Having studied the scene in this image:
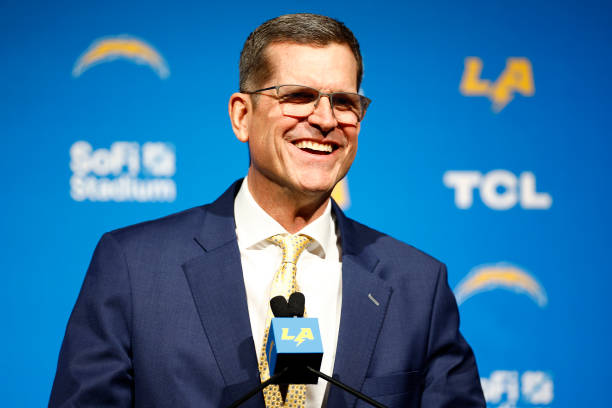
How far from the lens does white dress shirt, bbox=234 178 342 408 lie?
151 centimetres

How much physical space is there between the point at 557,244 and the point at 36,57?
227cm

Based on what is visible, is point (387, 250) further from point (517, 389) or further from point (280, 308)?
point (517, 389)

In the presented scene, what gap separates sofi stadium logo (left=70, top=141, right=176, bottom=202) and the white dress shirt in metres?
0.79

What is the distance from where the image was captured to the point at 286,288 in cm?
149

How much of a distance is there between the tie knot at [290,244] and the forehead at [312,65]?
391 millimetres

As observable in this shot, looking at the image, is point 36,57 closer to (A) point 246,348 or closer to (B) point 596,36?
(A) point 246,348

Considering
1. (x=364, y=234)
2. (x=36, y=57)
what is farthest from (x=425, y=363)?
(x=36, y=57)

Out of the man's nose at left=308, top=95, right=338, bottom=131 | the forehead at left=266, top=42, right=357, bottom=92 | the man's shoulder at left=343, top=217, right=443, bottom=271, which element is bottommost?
the man's shoulder at left=343, top=217, right=443, bottom=271

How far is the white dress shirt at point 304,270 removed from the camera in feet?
4.97

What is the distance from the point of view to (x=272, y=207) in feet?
5.42

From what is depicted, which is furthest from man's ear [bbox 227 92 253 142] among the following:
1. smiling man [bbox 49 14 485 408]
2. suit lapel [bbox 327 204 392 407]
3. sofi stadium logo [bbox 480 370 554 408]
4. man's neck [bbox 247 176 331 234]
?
sofi stadium logo [bbox 480 370 554 408]

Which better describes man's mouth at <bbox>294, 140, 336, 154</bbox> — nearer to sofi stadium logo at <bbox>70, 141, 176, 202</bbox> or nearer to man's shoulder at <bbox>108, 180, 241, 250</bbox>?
man's shoulder at <bbox>108, 180, 241, 250</bbox>

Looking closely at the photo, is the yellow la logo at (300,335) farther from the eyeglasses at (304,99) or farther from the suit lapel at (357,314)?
the eyeglasses at (304,99)

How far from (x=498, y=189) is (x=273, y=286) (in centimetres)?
146
